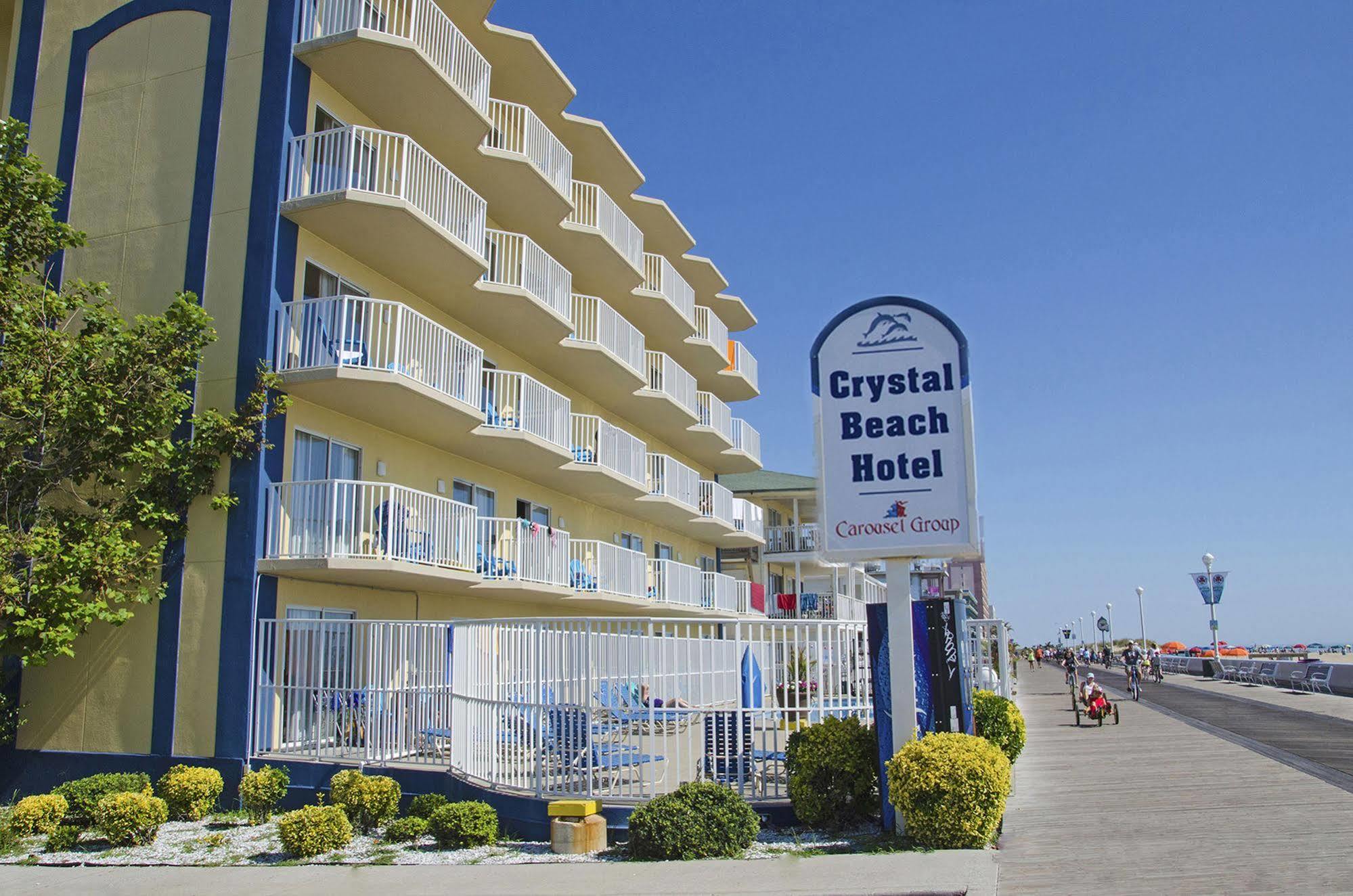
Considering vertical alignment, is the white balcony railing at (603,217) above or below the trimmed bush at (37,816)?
above

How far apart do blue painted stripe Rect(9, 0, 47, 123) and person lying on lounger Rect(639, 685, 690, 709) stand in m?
15.5

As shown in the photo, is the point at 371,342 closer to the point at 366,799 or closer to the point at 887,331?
the point at 366,799

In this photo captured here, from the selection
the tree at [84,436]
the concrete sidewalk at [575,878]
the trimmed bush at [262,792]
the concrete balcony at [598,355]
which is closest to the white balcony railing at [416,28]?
the tree at [84,436]

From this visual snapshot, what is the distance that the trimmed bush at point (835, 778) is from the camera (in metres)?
10.7

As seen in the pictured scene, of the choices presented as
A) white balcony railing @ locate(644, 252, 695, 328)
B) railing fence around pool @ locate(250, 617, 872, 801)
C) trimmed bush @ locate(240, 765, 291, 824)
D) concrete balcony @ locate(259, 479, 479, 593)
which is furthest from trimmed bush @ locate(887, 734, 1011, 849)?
white balcony railing @ locate(644, 252, 695, 328)

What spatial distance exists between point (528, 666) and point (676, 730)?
2200mm

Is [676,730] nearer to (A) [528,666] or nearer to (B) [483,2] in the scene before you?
(A) [528,666]

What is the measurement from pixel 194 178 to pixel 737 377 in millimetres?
24191

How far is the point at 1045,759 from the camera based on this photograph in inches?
676

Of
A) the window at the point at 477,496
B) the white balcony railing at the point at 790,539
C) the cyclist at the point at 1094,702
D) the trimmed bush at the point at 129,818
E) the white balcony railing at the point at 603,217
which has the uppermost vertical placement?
the white balcony railing at the point at 603,217

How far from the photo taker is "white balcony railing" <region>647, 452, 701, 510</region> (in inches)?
1155

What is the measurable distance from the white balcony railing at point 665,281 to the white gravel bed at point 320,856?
20748 millimetres

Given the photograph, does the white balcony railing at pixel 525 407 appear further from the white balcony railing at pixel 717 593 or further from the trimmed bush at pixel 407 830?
the white balcony railing at pixel 717 593

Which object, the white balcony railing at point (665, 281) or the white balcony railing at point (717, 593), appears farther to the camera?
the white balcony railing at point (717, 593)
